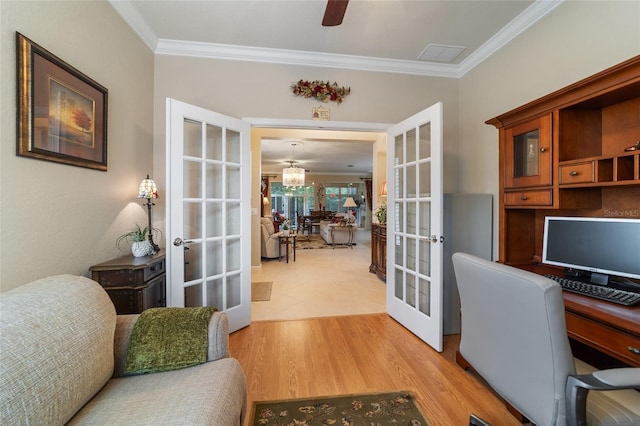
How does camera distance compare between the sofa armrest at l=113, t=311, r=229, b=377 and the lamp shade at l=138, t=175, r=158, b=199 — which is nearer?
the sofa armrest at l=113, t=311, r=229, b=377

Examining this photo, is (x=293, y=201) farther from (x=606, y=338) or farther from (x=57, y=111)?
(x=606, y=338)

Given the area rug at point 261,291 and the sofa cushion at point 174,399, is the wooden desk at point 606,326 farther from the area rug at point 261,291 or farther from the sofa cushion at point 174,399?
the area rug at point 261,291

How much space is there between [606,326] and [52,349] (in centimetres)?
218

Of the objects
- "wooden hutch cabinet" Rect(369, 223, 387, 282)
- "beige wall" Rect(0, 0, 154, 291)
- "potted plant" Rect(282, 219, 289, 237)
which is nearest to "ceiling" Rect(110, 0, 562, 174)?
"beige wall" Rect(0, 0, 154, 291)

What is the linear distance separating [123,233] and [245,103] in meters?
1.61

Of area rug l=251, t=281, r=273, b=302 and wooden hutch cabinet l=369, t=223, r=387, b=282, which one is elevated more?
wooden hutch cabinet l=369, t=223, r=387, b=282

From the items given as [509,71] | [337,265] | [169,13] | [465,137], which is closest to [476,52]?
[509,71]

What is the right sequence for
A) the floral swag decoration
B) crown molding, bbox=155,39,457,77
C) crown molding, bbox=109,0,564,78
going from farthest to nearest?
1. the floral swag decoration
2. crown molding, bbox=155,39,457,77
3. crown molding, bbox=109,0,564,78

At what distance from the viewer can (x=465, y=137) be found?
Answer: 2.87 m

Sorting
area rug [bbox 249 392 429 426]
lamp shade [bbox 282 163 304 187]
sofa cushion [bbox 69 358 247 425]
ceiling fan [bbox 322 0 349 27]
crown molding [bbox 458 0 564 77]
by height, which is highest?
crown molding [bbox 458 0 564 77]

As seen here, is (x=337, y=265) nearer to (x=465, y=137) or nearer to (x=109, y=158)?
(x=465, y=137)

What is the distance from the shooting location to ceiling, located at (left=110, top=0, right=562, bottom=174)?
2.03 meters

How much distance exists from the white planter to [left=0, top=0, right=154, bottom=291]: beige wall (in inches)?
7.2

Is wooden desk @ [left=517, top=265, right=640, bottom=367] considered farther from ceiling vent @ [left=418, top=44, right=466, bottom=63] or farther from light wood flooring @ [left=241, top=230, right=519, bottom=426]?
ceiling vent @ [left=418, top=44, right=466, bottom=63]
